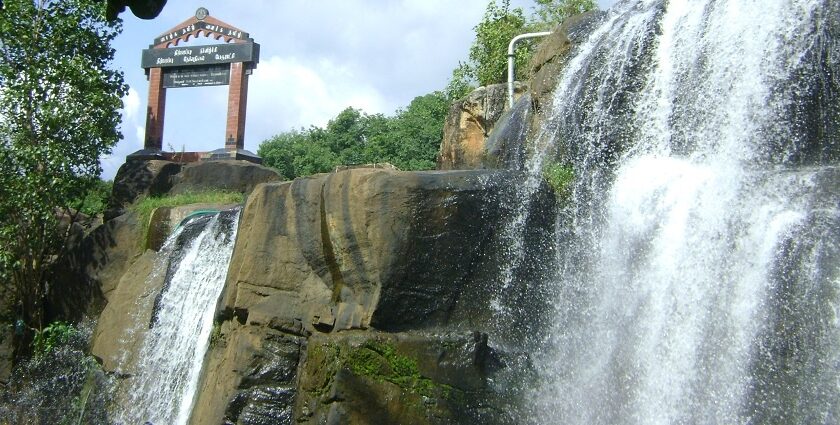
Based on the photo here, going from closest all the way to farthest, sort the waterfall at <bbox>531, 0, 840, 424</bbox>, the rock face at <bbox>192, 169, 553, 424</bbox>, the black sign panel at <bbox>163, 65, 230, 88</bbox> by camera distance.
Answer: the waterfall at <bbox>531, 0, 840, 424</bbox> < the rock face at <bbox>192, 169, 553, 424</bbox> < the black sign panel at <bbox>163, 65, 230, 88</bbox>

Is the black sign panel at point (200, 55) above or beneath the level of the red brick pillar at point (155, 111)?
above

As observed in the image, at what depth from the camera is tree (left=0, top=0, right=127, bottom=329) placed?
17.0 meters

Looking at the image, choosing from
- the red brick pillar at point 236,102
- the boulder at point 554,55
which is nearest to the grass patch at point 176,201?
the red brick pillar at point 236,102

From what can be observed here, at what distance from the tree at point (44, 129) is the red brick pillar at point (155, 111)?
3913 millimetres

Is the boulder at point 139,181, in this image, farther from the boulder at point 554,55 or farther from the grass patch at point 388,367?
the grass patch at point 388,367

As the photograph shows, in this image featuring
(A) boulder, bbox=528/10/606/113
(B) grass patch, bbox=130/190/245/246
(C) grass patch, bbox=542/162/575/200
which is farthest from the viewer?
(B) grass patch, bbox=130/190/245/246

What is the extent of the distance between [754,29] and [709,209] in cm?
312

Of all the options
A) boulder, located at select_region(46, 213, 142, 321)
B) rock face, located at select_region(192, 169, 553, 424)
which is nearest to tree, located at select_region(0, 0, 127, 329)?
boulder, located at select_region(46, 213, 142, 321)

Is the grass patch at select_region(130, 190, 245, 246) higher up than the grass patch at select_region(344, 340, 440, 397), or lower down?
higher up

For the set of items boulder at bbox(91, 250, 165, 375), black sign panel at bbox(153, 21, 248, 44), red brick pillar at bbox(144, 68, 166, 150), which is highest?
black sign panel at bbox(153, 21, 248, 44)

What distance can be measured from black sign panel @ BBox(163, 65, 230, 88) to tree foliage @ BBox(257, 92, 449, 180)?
34.5ft

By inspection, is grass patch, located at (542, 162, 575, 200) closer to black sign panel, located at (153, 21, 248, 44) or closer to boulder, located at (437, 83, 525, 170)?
boulder, located at (437, 83, 525, 170)

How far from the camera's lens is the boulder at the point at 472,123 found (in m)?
16.9

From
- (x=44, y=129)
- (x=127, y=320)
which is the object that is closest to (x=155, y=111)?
(x=44, y=129)
